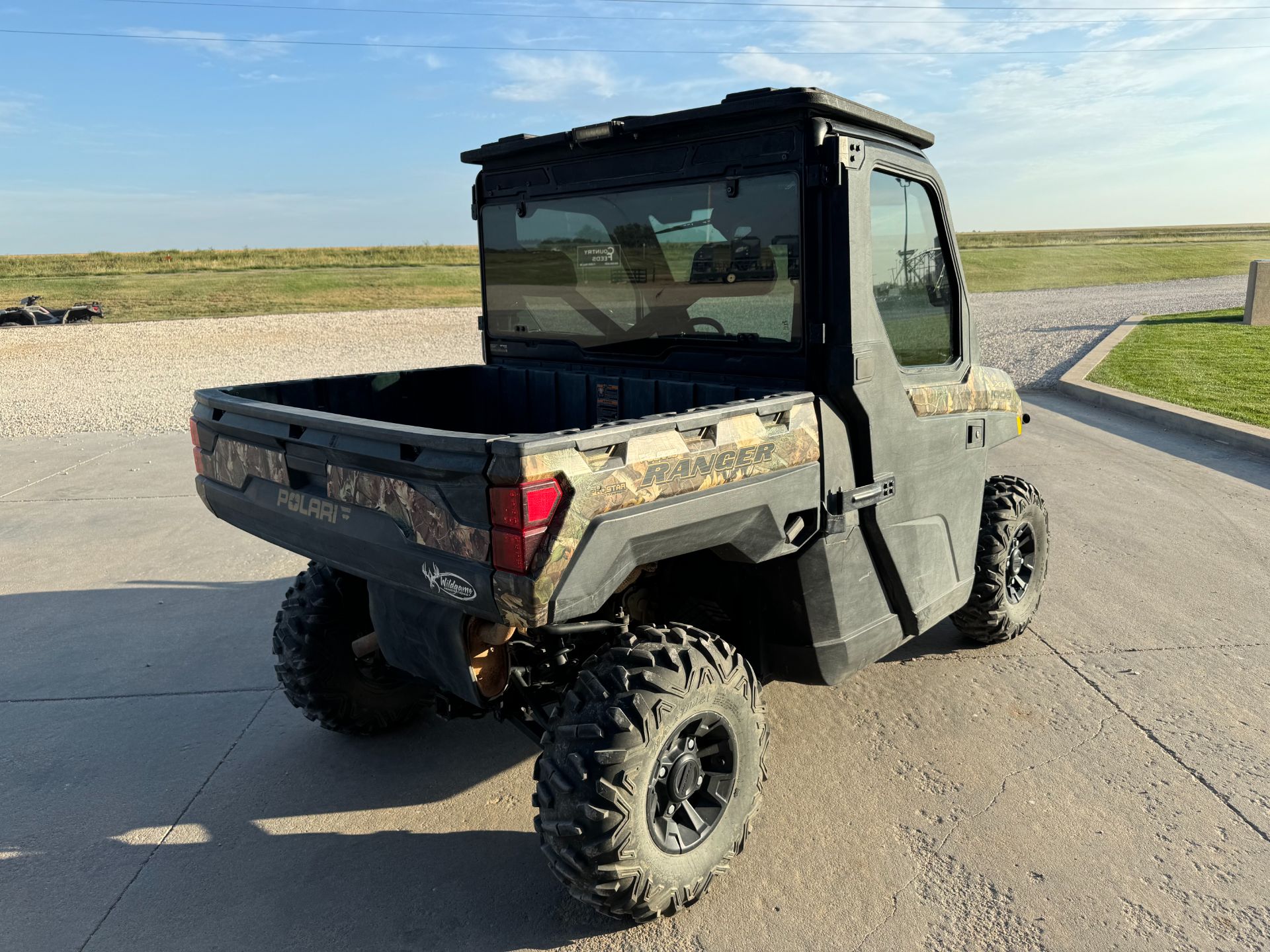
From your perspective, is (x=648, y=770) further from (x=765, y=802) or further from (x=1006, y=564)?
(x=1006, y=564)

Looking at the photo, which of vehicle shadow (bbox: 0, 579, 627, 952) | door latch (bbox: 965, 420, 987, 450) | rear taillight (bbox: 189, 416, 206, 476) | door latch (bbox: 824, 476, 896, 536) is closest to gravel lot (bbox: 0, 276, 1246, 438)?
door latch (bbox: 965, 420, 987, 450)

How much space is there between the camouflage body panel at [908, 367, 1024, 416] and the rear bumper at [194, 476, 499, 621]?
1904 mm

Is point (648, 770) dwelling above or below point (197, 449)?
below

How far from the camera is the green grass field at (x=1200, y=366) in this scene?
1030 cm

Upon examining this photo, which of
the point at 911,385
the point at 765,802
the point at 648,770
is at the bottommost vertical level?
the point at 765,802

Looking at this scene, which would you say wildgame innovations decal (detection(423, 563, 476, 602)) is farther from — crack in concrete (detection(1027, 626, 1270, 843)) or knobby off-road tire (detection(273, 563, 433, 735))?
crack in concrete (detection(1027, 626, 1270, 843))

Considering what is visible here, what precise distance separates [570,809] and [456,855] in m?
0.80

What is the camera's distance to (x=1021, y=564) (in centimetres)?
476

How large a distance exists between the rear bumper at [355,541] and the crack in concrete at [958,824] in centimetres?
151

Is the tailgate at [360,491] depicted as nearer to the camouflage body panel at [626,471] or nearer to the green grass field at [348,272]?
the camouflage body panel at [626,471]

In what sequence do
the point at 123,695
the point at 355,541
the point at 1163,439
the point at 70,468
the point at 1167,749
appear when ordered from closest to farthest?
the point at 355,541, the point at 1167,749, the point at 123,695, the point at 70,468, the point at 1163,439

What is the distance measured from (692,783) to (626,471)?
104 centimetres

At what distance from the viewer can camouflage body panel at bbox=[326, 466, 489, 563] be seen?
8.01ft

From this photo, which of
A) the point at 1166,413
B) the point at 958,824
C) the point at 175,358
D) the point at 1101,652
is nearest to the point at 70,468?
the point at 958,824
